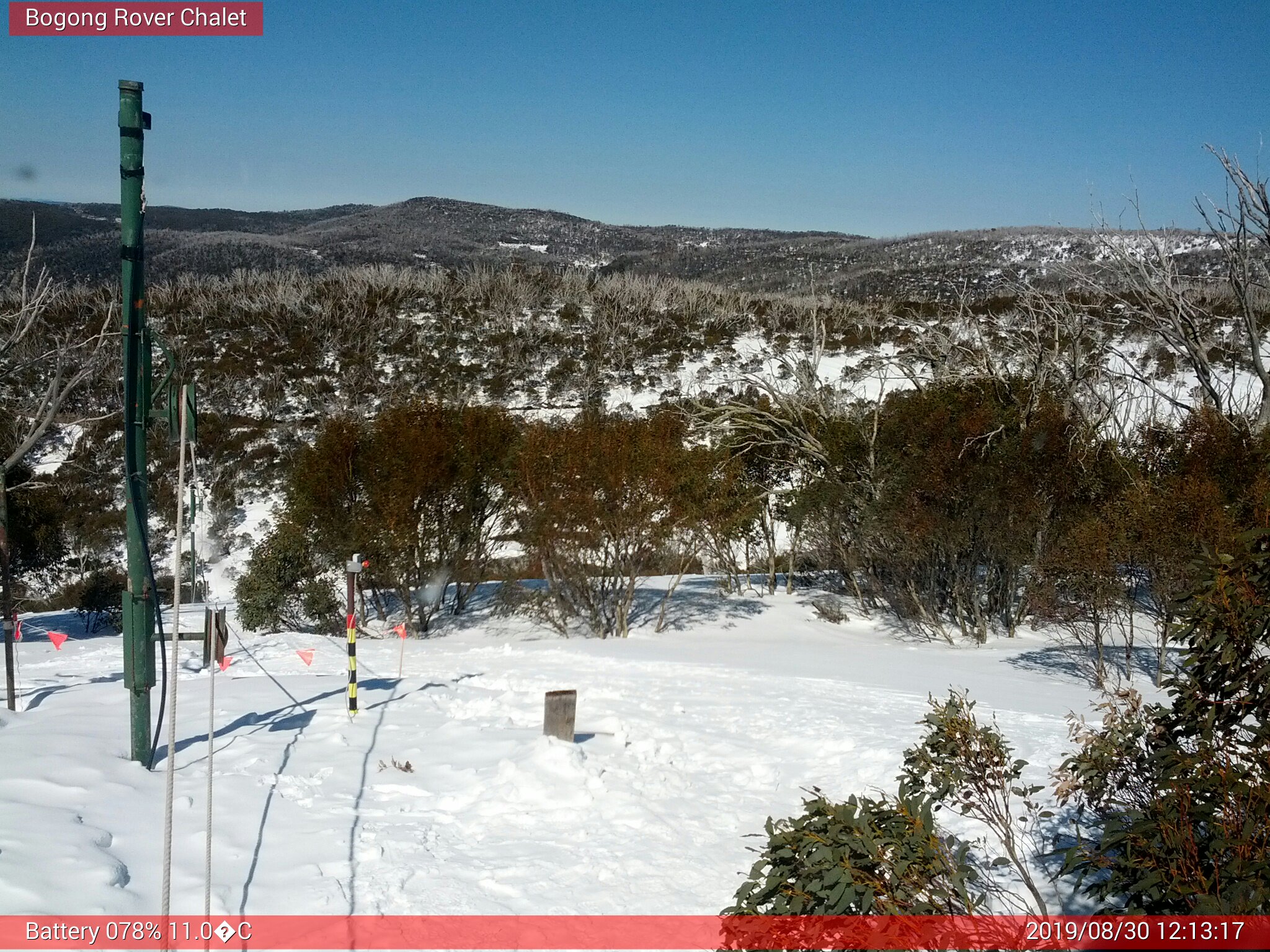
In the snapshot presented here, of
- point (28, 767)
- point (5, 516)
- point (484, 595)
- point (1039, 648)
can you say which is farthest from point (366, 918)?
point (484, 595)

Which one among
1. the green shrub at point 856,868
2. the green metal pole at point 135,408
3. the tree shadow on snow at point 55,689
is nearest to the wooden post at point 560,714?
the green metal pole at point 135,408

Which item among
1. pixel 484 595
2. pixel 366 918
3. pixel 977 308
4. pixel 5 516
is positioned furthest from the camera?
pixel 977 308

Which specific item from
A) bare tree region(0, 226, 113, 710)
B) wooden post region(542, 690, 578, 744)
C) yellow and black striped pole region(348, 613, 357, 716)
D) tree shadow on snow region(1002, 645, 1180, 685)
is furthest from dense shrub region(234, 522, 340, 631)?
tree shadow on snow region(1002, 645, 1180, 685)

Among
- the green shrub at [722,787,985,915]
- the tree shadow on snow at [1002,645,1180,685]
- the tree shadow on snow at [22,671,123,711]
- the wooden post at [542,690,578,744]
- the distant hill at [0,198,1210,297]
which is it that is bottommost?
the tree shadow on snow at [1002,645,1180,685]

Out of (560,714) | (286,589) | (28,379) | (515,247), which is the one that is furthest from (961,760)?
(515,247)

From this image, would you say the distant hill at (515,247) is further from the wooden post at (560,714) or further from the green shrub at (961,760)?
the green shrub at (961,760)

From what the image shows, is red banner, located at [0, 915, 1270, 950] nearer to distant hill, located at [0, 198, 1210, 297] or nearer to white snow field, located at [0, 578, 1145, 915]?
white snow field, located at [0, 578, 1145, 915]

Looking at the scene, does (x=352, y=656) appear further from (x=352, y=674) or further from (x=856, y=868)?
(x=856, y=868)

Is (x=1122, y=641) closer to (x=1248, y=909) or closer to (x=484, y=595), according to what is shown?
(x=484, y=595)
